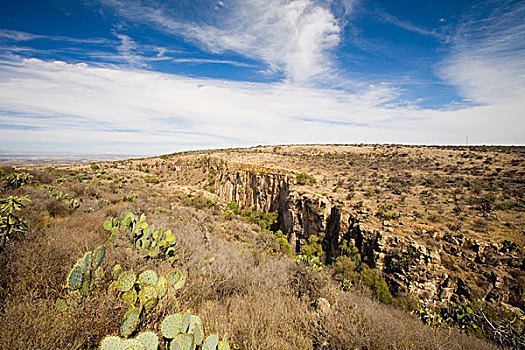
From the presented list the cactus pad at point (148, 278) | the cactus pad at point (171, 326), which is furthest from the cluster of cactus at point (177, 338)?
the cactus pad at point (148, 278)

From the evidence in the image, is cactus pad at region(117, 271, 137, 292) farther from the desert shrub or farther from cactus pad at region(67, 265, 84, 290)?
the desert shrub

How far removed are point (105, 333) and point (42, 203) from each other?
21.9 ft

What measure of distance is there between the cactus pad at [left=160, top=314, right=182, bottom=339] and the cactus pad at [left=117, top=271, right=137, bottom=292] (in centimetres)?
86

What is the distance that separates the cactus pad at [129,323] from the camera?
7.48 feet

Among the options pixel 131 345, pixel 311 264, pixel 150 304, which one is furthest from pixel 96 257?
pixel 311 264

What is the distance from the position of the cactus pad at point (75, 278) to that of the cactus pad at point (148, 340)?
1269 millimetres

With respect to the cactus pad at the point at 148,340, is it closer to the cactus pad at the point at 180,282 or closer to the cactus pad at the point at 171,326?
the cactus pad at the point at 171,326

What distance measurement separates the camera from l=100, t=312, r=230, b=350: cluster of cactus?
197 centimetres

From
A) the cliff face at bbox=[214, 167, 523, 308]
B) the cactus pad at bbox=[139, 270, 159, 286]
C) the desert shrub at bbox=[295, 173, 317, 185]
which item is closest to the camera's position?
the cactus pad at bbox=[139, 270, 159, 286]

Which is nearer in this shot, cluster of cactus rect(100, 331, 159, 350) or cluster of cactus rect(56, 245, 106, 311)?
cluster of cactus rect(100, 331, 159, 350)

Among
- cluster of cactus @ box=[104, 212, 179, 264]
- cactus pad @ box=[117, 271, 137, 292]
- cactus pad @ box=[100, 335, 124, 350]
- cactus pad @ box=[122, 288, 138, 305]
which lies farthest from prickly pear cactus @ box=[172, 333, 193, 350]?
cluster of cactus @ box=[104, 212, 179, 264]

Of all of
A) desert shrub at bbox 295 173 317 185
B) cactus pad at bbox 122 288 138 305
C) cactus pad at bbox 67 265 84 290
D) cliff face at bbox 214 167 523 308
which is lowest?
cliff face at bbox 214 167 523 308

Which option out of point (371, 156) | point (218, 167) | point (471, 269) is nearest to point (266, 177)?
point (218, 167)

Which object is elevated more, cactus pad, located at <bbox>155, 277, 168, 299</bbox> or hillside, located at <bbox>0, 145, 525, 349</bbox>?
cactus pad, located at <bbox>155, 277, 168, 299</bbox>
